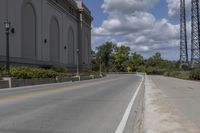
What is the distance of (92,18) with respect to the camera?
140625mm

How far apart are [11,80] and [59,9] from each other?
51.4 meters

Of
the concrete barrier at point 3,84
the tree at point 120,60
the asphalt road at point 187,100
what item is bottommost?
the asphalt road at point 187,100

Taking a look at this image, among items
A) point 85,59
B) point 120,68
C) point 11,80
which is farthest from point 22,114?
point 120,68

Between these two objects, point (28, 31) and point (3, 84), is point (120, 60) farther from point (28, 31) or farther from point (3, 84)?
point (3, 84)

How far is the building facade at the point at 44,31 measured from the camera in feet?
195

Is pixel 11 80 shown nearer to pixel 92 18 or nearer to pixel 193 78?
pixel 193 78

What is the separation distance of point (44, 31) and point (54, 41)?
9.42 meters

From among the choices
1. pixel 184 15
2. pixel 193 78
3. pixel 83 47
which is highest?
pixel 184 15

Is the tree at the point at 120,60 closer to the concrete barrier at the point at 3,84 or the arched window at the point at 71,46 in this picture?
the arched window at the point at 71,46

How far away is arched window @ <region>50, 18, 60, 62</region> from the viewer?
82819 mm

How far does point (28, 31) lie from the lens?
67.3 metres

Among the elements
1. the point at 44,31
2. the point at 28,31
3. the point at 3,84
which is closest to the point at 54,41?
the point at 44,31

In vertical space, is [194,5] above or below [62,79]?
above

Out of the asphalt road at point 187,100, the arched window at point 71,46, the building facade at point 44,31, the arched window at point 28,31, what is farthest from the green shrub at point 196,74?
the arched window at point 71,46
